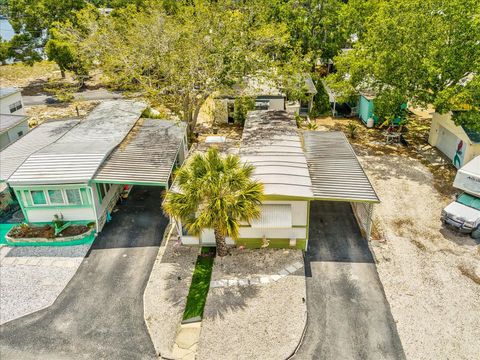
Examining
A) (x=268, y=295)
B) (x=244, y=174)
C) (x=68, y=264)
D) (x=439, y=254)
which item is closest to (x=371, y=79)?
(x=439, y=254)

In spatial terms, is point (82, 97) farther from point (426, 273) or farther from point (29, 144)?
point (426, 273)

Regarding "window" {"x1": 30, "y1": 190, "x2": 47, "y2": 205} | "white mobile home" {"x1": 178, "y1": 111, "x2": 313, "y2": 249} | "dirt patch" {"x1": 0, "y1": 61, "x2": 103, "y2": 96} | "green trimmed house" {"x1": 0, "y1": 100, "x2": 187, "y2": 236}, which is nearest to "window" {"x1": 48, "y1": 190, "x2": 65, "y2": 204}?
"green trimmed house" {"x1": 0, "y1": 100, "x2": 187, "y2": 236}

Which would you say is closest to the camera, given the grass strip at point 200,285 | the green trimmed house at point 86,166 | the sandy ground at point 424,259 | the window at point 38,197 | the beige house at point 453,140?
the sandy ground at point 424,259

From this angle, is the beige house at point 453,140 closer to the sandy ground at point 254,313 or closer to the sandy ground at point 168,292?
the sandy ground at point 254,313

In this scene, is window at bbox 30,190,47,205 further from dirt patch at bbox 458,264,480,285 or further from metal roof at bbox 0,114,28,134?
dirt patch at bbox 458,264,480,285

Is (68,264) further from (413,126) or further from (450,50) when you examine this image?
(413,126)

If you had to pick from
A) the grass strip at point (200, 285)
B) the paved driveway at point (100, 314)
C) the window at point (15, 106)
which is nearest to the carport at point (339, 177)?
the grass strip at point (200, 285)

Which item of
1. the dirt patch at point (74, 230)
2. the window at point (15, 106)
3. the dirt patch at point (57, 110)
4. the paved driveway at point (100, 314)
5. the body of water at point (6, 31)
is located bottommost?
the paved driveway at point (100, 314)
